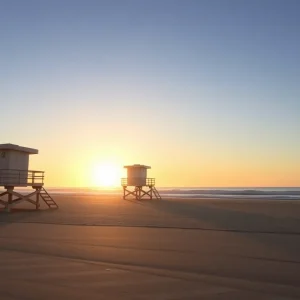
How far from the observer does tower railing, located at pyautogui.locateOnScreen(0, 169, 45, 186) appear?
28078 mm

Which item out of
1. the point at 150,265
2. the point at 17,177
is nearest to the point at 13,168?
the point at 17,177

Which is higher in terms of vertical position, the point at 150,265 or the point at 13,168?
Answer: the point at 13,168

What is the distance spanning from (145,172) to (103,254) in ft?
138

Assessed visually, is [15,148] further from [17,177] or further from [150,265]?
[150,265]

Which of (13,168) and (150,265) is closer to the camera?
(150,265)

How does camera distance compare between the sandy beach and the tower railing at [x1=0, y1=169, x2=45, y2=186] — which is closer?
the sandy beach

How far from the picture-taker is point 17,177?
2875 cm

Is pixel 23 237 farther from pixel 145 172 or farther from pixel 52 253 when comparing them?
pixel 145 172

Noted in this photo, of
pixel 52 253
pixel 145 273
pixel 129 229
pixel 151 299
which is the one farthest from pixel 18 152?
pixel 151 299

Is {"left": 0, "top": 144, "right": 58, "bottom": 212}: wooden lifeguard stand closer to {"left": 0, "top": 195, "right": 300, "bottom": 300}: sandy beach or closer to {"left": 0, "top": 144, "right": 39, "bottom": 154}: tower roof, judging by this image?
{"left": 0, "top": 144, "right": 39, "bottom": 154}: tower roof

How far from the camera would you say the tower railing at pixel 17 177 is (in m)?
28.1

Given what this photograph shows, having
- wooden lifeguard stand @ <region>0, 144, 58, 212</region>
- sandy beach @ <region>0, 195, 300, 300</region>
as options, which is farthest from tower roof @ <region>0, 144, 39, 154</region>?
sandy beach @ <region>0, 195, 300, 300</region>

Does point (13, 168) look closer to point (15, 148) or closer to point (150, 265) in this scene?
point (15, 148)

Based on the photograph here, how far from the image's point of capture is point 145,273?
26.9ft
